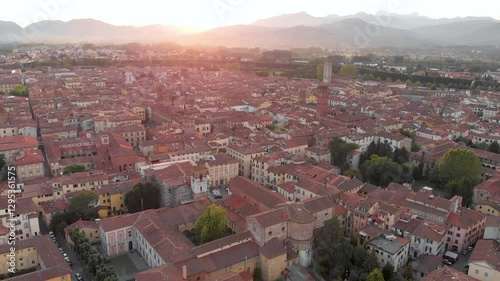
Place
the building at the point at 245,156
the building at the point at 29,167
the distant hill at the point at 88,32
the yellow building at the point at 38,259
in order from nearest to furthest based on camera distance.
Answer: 1. the yellow building at the point at 38,259
2. the building at the point at 29,167
3. the building at the point at 245,156
4. the distant hill at the point at 88,32

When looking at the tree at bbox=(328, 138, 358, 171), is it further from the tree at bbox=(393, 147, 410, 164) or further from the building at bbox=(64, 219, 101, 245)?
the building at bbox=(64, 219, 101, 245)

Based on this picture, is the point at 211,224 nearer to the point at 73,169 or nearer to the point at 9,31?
the point at 73,169

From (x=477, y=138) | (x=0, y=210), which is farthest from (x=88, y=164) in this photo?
(x=477, y=138)

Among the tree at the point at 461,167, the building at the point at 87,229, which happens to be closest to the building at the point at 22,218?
the building at the point at 87,229

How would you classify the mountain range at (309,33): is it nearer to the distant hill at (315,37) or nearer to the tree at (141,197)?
the distant hill at (315,37)

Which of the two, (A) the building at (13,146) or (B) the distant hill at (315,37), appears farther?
(B) the distant hill at (315,37)

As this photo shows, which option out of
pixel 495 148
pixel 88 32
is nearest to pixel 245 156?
pixel 495 148
